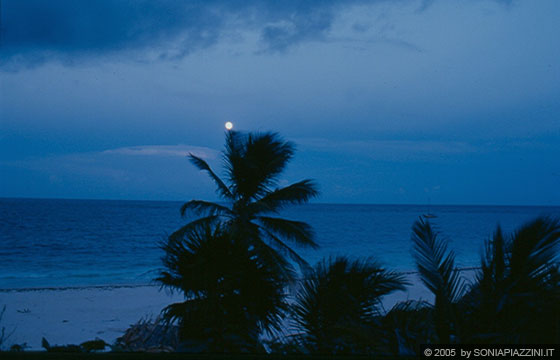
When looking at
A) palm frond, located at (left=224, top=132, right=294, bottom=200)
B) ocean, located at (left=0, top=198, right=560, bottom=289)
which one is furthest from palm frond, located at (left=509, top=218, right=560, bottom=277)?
ocean, located at (left=0, top=198, right=560, bottom=289)

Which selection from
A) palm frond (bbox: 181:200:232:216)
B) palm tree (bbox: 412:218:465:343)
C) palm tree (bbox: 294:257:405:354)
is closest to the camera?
palm tree (bbox: 412:218:465:343)

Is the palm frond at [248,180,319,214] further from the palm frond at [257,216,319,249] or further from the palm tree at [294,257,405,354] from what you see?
the palm tree at [294,257,405,354]

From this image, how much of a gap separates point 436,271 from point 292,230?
16.7 feet

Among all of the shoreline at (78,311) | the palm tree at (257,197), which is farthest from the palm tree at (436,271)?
the shoreline at (78,311)

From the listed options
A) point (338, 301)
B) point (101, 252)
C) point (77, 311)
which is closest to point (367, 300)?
point (338, 301)

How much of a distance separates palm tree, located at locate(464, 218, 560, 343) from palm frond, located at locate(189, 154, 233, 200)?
6.11 m

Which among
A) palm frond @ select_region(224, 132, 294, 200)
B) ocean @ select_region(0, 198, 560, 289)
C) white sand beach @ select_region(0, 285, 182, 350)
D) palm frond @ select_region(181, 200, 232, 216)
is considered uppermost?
palm frond @ select_region(224, 132, 294, 200)

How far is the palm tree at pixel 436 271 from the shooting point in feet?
12.1

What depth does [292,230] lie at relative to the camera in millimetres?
8734

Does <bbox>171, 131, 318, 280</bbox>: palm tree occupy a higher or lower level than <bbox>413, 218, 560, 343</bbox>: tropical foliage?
higher

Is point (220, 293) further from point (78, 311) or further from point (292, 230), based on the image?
point (78, 311)

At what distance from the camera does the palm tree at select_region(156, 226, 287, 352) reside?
469cm

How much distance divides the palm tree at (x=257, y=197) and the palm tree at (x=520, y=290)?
480 cm

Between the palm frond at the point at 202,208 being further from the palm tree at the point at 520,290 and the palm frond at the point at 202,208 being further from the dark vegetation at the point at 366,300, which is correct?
the palm tree at the point at 520,290
